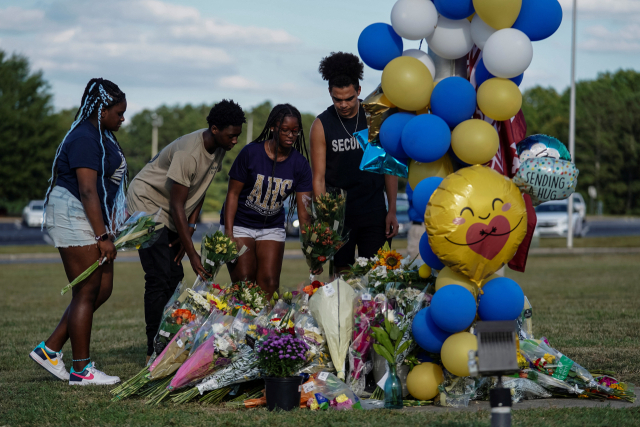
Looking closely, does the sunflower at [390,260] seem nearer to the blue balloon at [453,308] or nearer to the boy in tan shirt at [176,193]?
the blue balloon at [453,308]

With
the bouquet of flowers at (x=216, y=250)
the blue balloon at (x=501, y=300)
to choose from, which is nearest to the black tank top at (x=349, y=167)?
the bouquet of flowers at (x=216, y=250)

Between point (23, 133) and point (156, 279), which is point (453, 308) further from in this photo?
point (23, 133)

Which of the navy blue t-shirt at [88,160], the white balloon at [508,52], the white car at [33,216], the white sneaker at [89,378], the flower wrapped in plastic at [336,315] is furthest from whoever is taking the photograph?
the white car at [33,216]

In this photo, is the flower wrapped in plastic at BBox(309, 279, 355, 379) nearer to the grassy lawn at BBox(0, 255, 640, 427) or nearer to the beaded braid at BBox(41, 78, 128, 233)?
the grassy lawn at BBox(0, 255, 640, 427)

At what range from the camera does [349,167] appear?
523cm

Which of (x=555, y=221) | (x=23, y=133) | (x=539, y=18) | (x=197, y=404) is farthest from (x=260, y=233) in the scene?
(x=23, y=133)

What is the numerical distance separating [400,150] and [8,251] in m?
19.2

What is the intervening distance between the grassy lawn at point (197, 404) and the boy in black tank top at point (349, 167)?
0.85m

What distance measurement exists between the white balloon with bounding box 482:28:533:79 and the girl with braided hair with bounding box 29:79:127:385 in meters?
2.59

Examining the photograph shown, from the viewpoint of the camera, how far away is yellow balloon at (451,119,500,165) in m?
3.73

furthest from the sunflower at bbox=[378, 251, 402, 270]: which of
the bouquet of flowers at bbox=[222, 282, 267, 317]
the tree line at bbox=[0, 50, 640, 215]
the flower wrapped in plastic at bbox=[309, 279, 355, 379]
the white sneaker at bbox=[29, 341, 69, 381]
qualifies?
the tree line at bbox=[0, 50, 640, 215]

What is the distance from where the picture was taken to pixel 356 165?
523 cm

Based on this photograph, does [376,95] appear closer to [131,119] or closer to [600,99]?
[600,99]

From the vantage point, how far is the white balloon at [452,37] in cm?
400
